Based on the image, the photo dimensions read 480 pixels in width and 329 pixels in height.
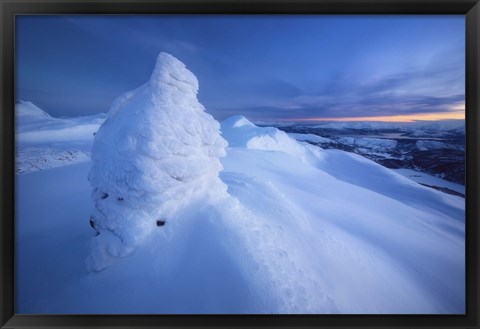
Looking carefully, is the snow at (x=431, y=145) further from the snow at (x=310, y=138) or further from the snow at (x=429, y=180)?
the snow at (x=310, y=138)

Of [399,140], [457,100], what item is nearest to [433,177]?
[399,140]

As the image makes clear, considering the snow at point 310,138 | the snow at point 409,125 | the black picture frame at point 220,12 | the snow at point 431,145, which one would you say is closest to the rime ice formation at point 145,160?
the black picture frame at point 220,12

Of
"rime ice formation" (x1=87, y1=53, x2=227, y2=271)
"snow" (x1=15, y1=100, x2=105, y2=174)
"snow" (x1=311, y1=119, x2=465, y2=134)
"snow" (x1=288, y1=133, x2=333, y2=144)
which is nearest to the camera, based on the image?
"rime ice formation" (x1=87, y1=53, x2=227, y2=271)

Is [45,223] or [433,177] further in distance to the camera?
[433,177]

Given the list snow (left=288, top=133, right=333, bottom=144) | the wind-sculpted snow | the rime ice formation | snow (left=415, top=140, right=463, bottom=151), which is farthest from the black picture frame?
the wind-sculpted snow

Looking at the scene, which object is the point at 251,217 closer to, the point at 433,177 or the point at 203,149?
the point at 203,149

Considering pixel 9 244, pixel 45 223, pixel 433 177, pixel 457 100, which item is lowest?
pixel 9 244

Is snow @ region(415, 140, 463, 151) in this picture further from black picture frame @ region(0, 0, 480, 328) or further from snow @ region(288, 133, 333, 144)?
snow @ region(288, 133, 333, 144)
